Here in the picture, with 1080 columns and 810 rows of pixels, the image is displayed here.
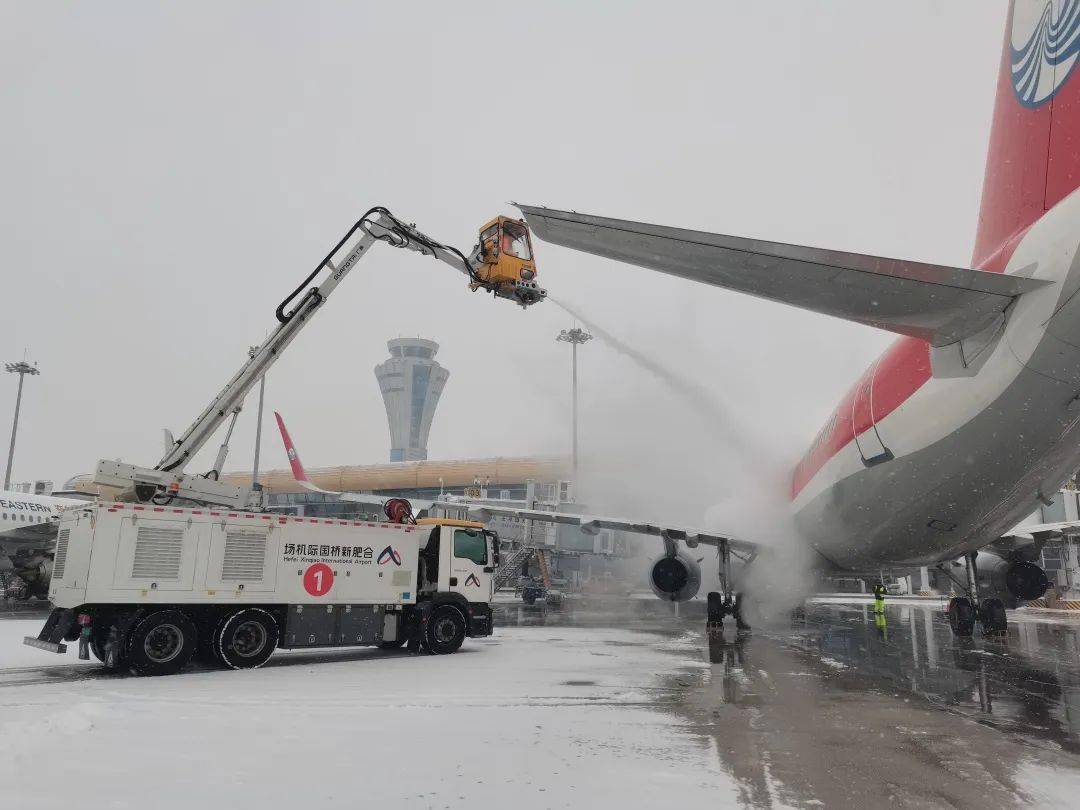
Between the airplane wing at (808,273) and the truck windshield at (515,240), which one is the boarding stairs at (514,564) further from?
the airplane wing at (808,273)

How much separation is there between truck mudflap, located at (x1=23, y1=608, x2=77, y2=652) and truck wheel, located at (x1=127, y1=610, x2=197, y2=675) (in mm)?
1041

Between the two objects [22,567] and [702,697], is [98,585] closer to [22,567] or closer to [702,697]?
[702,697]

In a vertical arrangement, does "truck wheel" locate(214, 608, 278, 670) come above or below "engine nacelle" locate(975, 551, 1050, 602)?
below

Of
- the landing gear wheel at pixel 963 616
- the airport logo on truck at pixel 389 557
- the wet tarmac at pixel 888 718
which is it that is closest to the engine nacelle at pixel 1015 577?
the landing gear wheel at pixel 963 616

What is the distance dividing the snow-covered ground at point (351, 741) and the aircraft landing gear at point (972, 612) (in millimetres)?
10920

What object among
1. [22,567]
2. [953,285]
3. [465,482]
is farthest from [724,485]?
[465,482]

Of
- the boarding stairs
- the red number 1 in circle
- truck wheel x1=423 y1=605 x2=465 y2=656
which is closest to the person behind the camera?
the red number 1 in circle

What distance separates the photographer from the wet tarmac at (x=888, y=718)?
5516 mm

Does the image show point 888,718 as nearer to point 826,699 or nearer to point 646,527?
point 826,699

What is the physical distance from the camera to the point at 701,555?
2805cm

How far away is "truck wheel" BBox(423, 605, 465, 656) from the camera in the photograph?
1435 centimetres

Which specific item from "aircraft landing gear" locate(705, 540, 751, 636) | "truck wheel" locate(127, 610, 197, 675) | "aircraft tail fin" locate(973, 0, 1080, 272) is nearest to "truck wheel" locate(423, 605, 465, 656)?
"truck wheel" locate(127, 610, 197, 675)

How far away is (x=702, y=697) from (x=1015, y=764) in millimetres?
3934

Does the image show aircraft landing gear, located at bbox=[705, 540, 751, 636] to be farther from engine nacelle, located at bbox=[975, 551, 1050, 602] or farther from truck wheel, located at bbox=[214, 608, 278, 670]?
truck wheel, located at bbox=[214, 608, 278, 670]
